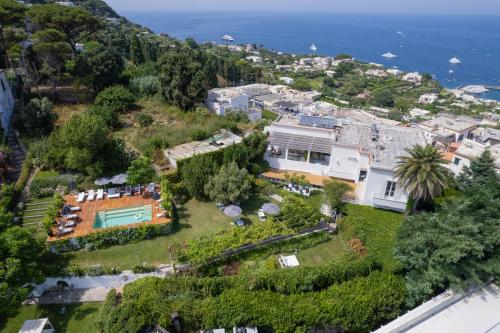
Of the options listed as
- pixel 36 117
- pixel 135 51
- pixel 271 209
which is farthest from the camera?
pixel 135 51

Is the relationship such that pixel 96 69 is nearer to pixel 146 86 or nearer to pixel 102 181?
pixel 146 86

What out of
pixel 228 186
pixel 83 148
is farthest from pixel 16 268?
pixel 228 186

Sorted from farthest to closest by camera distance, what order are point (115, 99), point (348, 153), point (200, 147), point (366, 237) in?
point (115, 99) → point (200, 147) → point (348, 153) → point (366, 237)

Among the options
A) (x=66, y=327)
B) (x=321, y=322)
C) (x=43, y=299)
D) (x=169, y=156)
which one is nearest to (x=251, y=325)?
(x=321, y=322)

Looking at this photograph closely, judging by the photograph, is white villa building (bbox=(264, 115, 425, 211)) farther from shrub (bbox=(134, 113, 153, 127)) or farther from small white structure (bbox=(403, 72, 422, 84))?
small white structure (bbox=(403, 72, 422, 84))

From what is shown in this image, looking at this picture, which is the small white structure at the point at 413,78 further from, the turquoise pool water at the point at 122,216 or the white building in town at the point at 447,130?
the turquoise pool water at the point at 122,216

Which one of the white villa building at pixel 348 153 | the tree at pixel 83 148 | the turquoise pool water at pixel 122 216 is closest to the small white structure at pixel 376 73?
the white villa building at pixel 348 153
